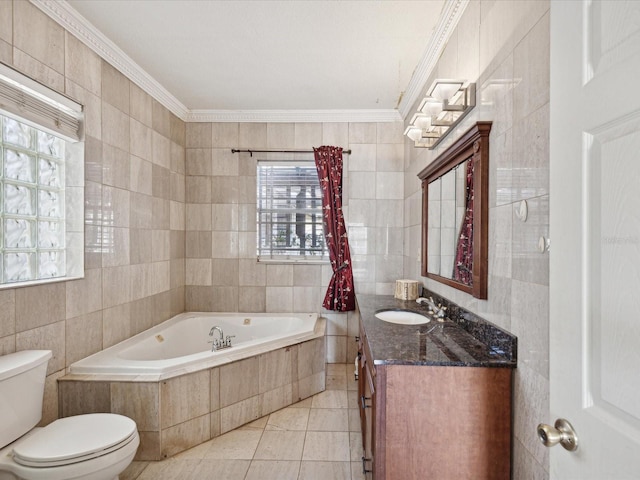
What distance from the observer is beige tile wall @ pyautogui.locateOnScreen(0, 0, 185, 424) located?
1880 mm

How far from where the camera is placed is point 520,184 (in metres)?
1.34

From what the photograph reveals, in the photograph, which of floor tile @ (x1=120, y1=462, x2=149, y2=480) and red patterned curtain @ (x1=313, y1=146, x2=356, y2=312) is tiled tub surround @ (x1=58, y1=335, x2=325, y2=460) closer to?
floor tile @ (x1=120, y1=462, x2=149, y2=480)

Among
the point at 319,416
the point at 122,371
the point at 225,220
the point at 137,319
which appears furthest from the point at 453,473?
the point at 225,220

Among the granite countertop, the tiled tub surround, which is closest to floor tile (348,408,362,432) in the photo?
the tiled tub surround

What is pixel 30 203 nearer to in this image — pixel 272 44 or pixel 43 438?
pixel 43 438

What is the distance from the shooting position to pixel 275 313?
3.65m

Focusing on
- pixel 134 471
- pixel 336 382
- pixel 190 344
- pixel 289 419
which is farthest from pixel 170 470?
pixel 336 382

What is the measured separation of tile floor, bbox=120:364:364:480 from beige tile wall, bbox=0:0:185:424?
0.81 m

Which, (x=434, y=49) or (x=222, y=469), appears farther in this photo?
(x=434, y=49)

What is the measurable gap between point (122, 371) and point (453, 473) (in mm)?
A: 1852

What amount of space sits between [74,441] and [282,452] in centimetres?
113

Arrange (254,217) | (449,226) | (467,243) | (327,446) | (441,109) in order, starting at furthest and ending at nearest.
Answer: (254,217) → (327,446) → (449,226) → (441,109) → (467,243)

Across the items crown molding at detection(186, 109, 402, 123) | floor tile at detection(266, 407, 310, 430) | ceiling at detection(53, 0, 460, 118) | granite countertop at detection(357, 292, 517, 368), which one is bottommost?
floor tile at detection(266, 407, 310, 430)
